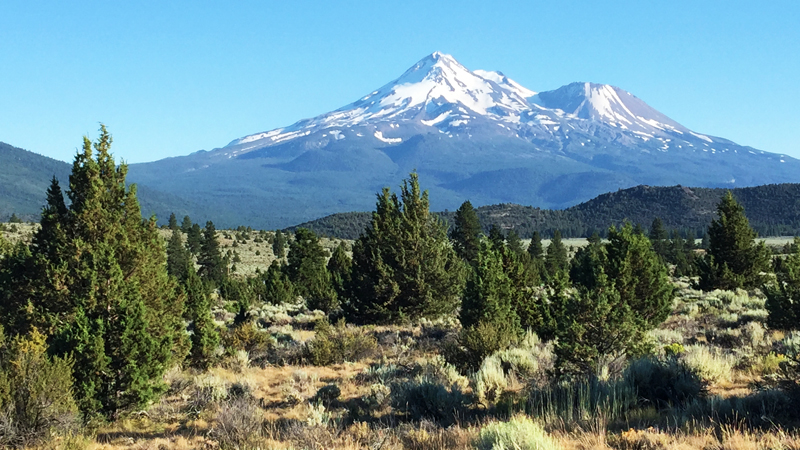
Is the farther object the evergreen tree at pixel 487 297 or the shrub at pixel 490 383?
the evergreen tree at pixel 487 297

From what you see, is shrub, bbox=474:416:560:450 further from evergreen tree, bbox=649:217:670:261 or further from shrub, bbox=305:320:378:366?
evergreen tree, bbox=649:217:670:261

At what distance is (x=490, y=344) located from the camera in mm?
11422

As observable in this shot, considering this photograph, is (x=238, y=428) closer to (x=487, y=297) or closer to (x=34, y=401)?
(x=34, y=401)

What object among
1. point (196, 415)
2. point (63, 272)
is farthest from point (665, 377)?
point (63, 272)

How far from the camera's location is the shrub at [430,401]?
7.89m

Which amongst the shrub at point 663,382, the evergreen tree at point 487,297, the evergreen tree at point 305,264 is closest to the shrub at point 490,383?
the shrub at point 663,382

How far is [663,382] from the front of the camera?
24.2 ft

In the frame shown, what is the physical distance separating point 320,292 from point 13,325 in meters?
16.4

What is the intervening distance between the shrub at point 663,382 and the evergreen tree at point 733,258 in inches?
813

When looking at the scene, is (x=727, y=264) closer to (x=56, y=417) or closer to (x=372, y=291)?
(x=372, y=291)

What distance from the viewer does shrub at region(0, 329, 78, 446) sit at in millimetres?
7375

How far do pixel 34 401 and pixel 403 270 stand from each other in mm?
15481

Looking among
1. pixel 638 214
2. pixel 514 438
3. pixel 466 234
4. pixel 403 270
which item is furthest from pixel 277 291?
pixel 638 214

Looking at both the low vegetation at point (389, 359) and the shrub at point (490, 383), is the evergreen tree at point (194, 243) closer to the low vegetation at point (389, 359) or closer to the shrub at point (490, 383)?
the low vegetation at point (389, 359)
